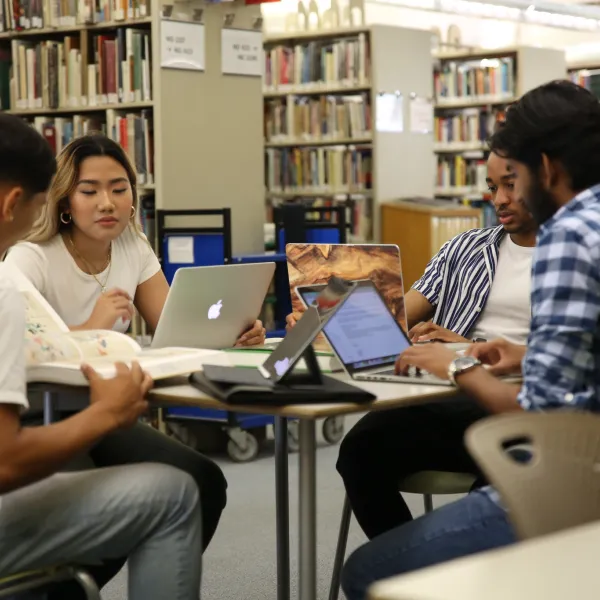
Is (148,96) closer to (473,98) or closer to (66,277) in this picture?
(66,277)

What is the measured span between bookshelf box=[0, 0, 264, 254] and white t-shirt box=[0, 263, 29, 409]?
3.45 metres

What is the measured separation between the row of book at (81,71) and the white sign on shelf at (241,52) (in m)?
0.38

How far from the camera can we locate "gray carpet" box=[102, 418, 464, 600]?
2990 millimetres

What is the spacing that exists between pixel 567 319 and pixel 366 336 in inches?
23.5

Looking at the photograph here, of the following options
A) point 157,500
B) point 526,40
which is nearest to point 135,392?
point 157,500

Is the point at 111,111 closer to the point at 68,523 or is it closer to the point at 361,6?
the point at 361,6

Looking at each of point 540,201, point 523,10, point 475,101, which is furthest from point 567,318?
point 523,10

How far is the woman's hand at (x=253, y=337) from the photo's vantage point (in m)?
2.51

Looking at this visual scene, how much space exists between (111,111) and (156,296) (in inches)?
102

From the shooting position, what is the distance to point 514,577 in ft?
2.87

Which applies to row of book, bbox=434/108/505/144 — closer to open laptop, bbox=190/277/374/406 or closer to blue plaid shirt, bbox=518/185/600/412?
open laptop, bbox=190/277/374/406

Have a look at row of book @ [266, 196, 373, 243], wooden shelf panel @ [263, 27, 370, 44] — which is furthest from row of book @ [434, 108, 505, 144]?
row of book @ [266, 196, 373, 243]

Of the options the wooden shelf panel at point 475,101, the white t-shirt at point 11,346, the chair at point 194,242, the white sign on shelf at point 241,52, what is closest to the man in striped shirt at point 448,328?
the white t-shirt at point 11,346

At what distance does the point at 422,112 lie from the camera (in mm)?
7531
